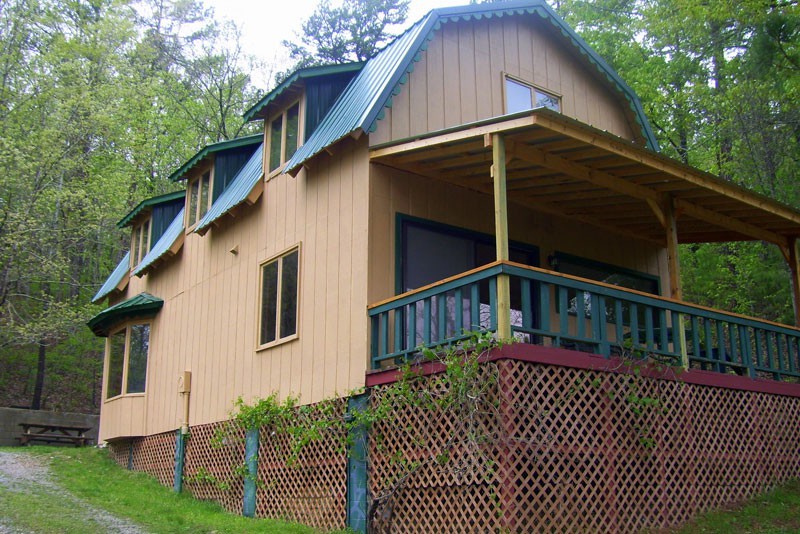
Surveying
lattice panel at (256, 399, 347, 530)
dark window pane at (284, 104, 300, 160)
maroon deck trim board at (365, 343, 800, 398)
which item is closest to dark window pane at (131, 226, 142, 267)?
dark window pane at (284, 104, 300, 160)

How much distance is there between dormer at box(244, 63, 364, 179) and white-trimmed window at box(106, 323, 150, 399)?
231 inches

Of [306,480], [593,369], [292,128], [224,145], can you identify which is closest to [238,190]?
[224,145]

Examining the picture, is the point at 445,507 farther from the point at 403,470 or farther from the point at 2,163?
the point at 2,163

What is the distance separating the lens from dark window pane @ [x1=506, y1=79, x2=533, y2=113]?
42.3ft

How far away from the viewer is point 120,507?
11.4 m

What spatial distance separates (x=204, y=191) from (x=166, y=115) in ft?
60.8

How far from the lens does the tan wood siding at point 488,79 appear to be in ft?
37.2

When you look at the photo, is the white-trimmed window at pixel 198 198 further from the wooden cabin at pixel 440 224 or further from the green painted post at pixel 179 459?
the green painted post at pixel 179 459

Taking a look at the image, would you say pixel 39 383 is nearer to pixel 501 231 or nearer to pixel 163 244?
pixel 163 244

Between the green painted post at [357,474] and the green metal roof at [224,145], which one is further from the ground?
the green metal roof at [224,145]

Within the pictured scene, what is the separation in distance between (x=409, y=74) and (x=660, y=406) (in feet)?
18.5

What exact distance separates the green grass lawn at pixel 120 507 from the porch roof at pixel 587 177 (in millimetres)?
4954

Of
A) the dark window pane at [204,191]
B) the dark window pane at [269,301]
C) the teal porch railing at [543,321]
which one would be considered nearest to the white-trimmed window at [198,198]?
the dark window pane at [204,191]

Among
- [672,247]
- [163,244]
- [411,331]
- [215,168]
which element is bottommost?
[411,331]
